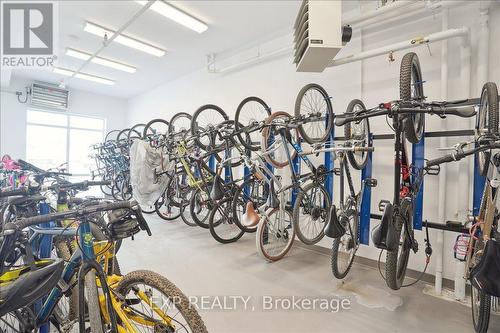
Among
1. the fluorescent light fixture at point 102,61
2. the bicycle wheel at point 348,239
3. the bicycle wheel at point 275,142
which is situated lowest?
the bicycle wheel at point 348,239

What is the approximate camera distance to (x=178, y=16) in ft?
11.4

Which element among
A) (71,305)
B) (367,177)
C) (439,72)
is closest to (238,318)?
(71,305)

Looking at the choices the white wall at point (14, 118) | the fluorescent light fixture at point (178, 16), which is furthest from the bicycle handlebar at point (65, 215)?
the white wall at point (14, 118)

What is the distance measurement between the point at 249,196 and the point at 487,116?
238 centimetres

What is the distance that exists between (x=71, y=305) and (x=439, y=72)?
348 cm

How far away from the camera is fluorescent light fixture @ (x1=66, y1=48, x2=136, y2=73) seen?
4805mm

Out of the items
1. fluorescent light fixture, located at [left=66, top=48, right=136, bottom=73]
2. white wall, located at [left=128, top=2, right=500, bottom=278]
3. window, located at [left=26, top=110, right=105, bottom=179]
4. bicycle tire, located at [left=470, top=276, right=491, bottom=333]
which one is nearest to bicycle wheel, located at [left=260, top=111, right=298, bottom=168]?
white wall, located at [left=128, top=2, right=500, bottom=278]

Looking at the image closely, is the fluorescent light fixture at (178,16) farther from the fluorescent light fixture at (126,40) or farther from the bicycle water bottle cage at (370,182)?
the bicycle water bottle cage at (370,182)

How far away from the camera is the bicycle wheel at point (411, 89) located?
167 centimetres

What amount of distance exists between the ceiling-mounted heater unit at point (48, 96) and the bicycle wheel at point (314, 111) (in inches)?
270

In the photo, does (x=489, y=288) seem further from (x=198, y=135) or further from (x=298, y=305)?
(x=198, y=135)

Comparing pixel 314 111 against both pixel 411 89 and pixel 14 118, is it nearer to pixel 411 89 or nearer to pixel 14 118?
pixel 411 89

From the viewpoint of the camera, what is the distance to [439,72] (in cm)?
252

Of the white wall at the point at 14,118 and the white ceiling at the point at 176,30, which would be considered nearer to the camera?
the white ceiling at the point at 176,30
